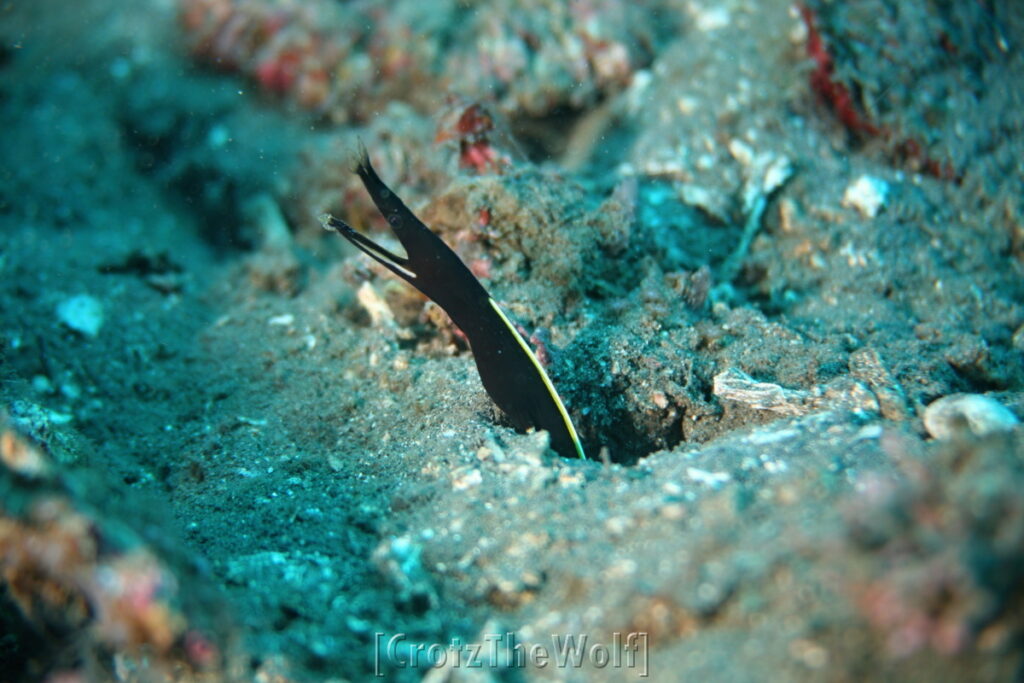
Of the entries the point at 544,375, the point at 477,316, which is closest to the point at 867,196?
the point at 544,375

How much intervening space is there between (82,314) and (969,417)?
17.3 ft

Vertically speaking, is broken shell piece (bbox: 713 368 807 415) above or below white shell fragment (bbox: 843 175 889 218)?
below

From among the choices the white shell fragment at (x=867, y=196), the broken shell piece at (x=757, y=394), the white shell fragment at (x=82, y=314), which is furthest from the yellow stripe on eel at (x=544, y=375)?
the white shell fragment at (x=867, y=196)

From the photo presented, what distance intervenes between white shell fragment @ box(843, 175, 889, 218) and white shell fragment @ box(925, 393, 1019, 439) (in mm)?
2557

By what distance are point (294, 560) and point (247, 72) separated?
487 cm

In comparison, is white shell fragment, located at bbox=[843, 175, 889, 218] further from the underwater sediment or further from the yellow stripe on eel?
the yellow stripe on eel

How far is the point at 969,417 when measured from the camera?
98.7 inches

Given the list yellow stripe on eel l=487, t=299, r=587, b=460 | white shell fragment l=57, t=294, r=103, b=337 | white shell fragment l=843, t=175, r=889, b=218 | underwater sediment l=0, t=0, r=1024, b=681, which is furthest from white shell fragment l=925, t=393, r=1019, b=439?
white shell fragment l=57, t=294, r=103, b=337

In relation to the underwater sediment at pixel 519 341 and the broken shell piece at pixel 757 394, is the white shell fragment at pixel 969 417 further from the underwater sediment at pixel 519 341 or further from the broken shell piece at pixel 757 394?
the broken shell piece at pixel 757 394

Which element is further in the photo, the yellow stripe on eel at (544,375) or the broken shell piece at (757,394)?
the broken shell piece at (757,394)

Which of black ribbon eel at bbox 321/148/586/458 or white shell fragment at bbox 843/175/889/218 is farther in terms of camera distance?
white shell fragment at bbox 843/175/889/218

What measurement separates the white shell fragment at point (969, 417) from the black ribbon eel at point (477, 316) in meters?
1.52

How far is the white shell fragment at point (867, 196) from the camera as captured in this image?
4.68 metres

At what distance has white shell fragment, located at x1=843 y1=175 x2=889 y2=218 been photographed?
4.68m
